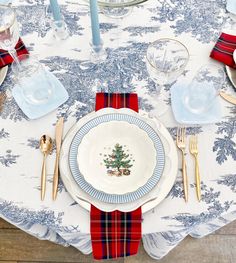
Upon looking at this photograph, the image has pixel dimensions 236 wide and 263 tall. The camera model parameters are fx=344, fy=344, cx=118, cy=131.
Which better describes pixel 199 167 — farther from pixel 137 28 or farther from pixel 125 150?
pixel 137 28

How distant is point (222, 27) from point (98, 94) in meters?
0.42

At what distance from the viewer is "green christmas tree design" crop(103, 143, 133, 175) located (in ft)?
2.57

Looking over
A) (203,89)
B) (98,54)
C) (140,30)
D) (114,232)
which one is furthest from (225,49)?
(114,232)

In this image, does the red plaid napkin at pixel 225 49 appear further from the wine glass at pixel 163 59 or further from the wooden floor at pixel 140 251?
the wooden floor at pixel 140 251

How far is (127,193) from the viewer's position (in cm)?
72

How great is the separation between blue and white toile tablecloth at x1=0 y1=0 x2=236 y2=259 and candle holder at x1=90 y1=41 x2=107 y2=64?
0.05 feet

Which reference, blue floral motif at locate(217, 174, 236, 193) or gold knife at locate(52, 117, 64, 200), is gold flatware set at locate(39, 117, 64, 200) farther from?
blue floral motif at locate(217, 174, 236, 193)

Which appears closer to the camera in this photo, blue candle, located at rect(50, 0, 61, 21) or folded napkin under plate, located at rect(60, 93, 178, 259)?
folded napkin under plate, located at rect(60, 93, 178, 259)

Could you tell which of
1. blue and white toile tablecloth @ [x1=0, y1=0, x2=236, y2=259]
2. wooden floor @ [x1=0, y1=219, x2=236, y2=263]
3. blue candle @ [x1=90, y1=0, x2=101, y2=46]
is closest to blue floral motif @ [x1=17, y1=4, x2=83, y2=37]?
blue and white toile tablecloth @ [x1=0, y1=0, x2=236, y2=259]

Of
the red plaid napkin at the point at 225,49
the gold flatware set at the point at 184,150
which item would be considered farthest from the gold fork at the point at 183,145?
the red plaid napkin at the point at 225,49

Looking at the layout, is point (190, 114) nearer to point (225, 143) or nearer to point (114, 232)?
point (225, 143)

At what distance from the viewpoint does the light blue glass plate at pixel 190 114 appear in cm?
84

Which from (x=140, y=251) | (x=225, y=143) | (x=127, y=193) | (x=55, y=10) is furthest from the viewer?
(x=140, y=251)

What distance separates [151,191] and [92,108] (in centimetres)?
27
